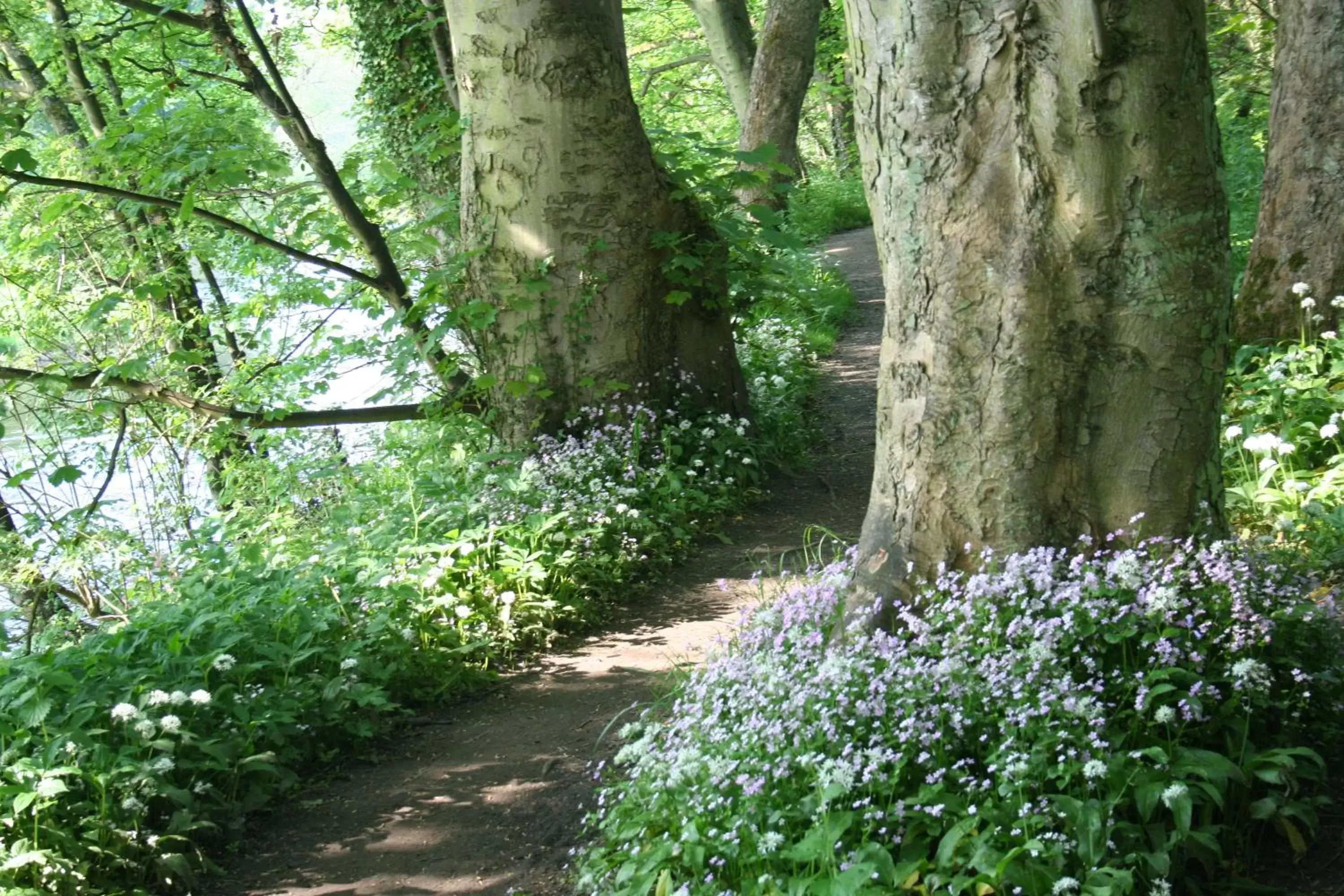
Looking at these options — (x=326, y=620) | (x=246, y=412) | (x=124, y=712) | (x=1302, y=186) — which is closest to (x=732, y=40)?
(x=1302, y=186)

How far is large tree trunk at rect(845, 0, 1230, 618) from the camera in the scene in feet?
12.0

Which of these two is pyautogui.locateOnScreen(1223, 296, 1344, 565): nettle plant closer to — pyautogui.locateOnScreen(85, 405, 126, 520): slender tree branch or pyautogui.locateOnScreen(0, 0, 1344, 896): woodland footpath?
pyautogui.locateOnScreen(0, 0, 1344, 896): woodland footpath

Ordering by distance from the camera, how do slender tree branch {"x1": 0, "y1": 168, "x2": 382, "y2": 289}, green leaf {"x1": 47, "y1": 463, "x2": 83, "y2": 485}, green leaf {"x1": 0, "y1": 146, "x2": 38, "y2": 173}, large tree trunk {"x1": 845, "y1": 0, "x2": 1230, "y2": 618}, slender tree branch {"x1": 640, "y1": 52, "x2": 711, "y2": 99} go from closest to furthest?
large tree trunk {"x1": 845, "y1": 0, "x2": 1230, "y2": 618} < green leaf {"x1": 0, "y1": 146, "x2": 38, "y2": 173} < green leaf {"x1": 47, "y1": 463, "x2": 83, "y2": 485} < slender tree branch {"x1": 0, "y1": 168, "x2": 382, "y2": 289} < slender tree branch {"x1": 640, "y1": 52, "x2": 711, "y2": 99}

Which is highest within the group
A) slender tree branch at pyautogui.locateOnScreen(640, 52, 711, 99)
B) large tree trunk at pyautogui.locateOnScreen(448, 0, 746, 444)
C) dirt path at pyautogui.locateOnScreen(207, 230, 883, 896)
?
slender tree branch at pyautogui.locateOnScreen(640, 52, 711, 99)

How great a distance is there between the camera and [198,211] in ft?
23.7

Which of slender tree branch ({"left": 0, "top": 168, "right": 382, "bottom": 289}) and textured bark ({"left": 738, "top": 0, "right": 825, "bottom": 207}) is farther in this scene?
textured bark ({"left": 738, "top": 0, "right": 825, "bottom": 207})

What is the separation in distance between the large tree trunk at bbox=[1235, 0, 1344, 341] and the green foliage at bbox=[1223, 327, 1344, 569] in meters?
0.33

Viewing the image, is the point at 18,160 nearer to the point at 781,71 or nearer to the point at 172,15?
the point at 172,15

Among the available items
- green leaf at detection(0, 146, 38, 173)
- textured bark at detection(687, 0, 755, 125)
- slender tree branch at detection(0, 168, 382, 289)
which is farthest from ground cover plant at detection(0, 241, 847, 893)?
textured bark at detection(687, 0, 755, 125)

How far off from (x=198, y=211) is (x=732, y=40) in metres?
10.8

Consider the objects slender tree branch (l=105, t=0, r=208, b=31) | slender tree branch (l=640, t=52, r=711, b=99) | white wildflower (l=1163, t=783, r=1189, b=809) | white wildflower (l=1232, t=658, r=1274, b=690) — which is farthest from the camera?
slender tree branch (l=640, t=52, r=711, b=99)

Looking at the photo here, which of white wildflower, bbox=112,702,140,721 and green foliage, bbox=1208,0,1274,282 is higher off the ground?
green foliage, bbox=1208,0,1274,282

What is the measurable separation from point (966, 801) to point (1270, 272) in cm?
562

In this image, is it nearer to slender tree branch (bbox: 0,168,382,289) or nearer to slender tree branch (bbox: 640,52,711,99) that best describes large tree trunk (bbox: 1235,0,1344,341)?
slender tree branch (bbox: 0,168,382,289)
